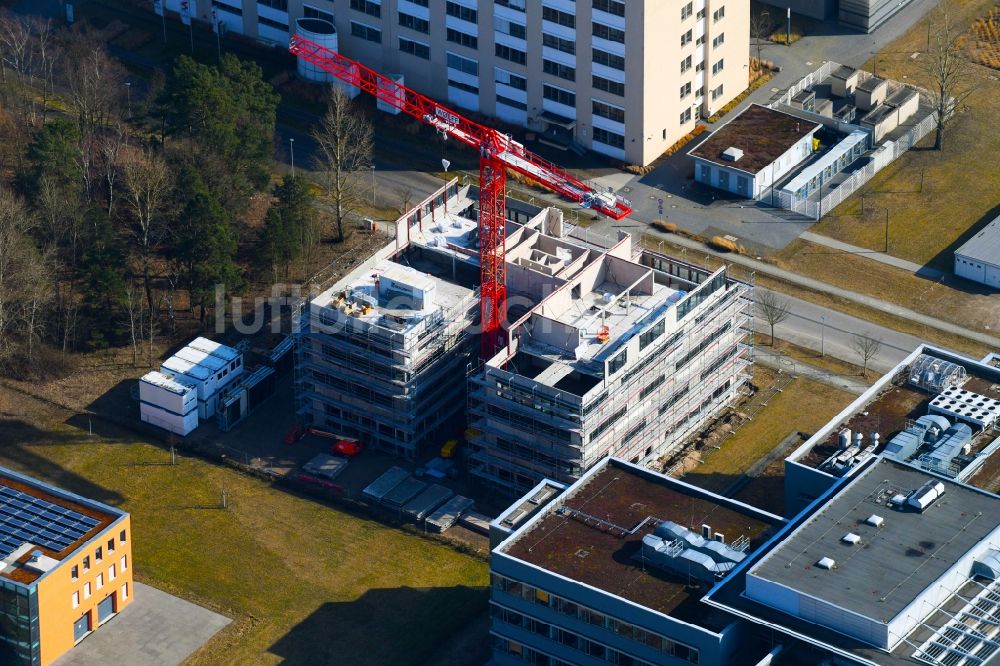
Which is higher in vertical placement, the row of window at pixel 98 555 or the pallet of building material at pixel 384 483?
the row of window at pixel 98 555

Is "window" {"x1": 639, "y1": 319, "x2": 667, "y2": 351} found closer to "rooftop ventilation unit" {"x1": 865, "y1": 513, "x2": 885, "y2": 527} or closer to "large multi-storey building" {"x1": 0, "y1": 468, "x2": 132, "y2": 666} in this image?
"rooftop ventilation unit" {"x1": 865, "y1": 513, "x2": 885, "y2": 527}

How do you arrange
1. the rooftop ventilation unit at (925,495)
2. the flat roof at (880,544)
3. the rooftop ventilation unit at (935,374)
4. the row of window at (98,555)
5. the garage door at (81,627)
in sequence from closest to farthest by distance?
the flat roof at (880,544), the rooftop ventilation unit at (925,495), the row of window at (98,555), the garage door at (81,627), the rooftop ventilation unit at (935,374)

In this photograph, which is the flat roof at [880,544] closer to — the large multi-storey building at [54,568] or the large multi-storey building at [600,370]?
the large multi-storey building at [600,370]

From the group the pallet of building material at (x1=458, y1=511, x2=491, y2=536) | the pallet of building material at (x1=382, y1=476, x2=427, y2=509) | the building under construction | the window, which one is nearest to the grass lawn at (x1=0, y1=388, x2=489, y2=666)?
the pallet of building material at (x1=382, y1=476, x2=427, y2=509)

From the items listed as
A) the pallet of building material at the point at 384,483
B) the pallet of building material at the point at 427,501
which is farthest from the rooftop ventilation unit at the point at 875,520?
the pallet of building material at the point at 384,483

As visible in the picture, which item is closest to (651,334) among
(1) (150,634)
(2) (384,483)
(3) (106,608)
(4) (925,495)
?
(2) (384,483)

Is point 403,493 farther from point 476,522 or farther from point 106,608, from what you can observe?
point 106,608

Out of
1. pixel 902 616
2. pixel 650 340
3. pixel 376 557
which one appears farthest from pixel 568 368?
pixel 902 616
